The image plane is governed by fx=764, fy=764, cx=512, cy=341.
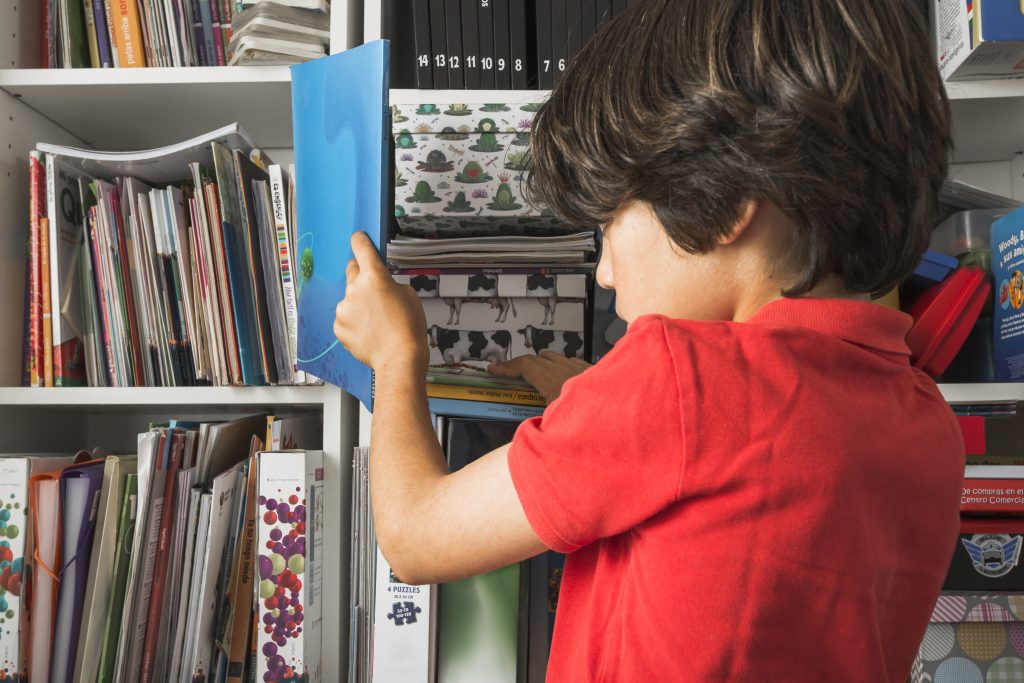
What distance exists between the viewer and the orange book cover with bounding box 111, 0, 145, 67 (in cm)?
108

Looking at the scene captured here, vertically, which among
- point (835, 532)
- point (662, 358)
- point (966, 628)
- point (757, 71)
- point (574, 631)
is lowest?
point (966, 628)

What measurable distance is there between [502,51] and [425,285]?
315 millimetres

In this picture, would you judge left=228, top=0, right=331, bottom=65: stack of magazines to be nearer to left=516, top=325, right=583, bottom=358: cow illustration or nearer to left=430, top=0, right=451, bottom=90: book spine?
left=430, top=0, right=451, bottom=90: book spine

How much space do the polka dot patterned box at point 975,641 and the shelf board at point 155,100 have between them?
1.06 m

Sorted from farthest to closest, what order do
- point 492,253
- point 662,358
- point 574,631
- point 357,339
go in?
point 492,253
point 357,339
point 574,631
point 662,358

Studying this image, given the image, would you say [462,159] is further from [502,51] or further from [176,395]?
[176,395]

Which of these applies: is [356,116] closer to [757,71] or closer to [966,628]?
[757,71]

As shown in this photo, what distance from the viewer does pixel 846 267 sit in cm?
55

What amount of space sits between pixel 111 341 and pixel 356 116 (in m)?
0.50

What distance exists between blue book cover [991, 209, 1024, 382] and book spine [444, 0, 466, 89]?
2.35 feet

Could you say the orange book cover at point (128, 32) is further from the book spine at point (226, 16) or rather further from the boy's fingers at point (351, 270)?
the boy's fingers at point (351, 270)

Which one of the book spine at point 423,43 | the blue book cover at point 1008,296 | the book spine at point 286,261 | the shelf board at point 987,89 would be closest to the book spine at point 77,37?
the book spine at point 286,261

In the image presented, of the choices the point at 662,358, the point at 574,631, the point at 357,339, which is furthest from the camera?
the point at 357,339

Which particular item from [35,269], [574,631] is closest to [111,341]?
[35,269]
